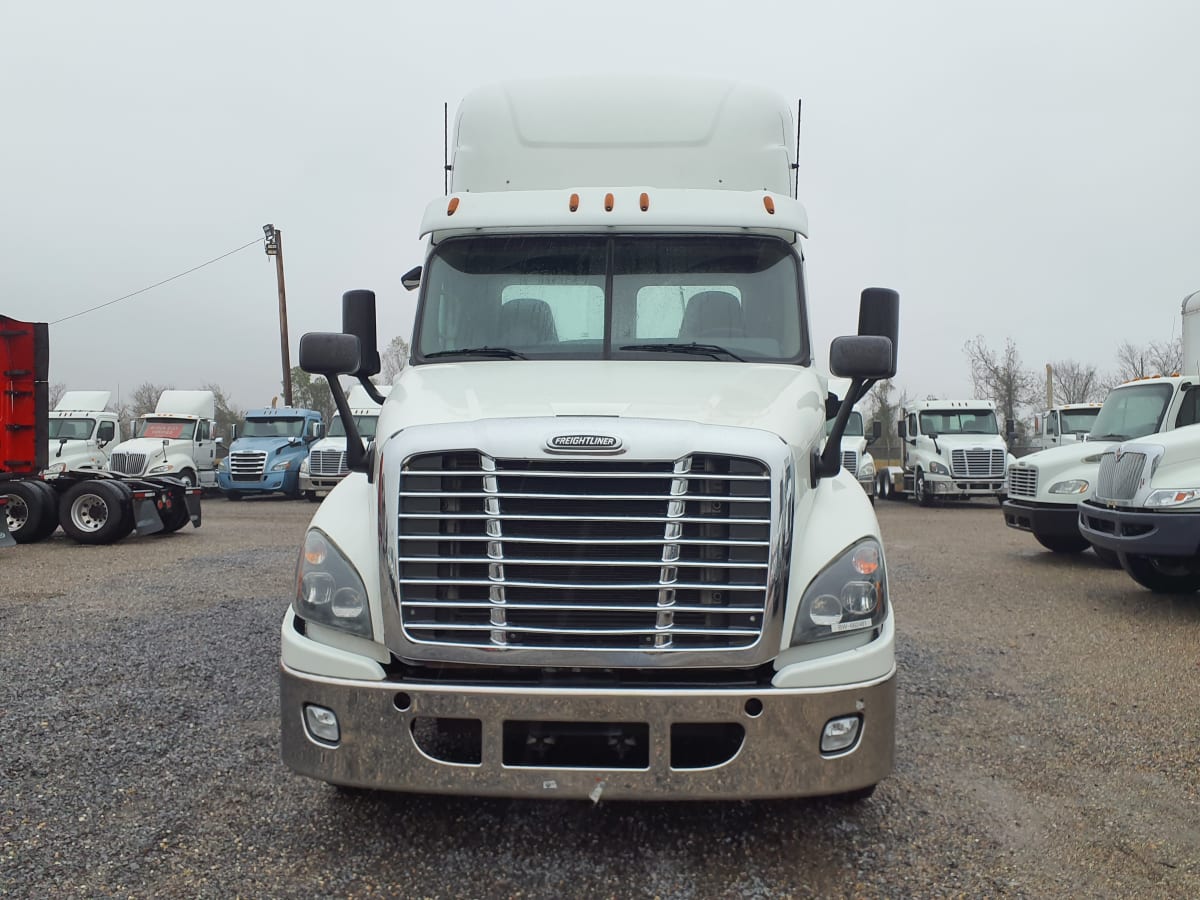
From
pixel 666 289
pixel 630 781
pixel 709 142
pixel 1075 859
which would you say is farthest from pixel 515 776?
pixel 709 142

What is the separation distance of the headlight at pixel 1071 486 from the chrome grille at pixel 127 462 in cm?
1850

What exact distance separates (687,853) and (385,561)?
4.96 ft

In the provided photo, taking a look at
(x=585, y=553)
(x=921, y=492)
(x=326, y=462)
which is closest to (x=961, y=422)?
(x=921, y=492)

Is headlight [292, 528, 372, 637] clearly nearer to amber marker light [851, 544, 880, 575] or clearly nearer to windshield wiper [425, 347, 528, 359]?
windshield wiper [425, 347, 528, 359]

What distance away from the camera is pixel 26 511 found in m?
14.0

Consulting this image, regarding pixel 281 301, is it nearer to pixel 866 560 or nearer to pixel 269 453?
pixel 269 453

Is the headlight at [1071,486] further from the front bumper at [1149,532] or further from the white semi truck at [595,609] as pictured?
the white semi truck at [595,609]

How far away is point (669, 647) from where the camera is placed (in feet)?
10.8

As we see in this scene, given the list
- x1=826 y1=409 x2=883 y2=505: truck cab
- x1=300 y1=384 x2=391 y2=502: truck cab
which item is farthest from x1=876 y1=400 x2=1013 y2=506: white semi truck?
x1=300 y1=384 x2=391 y2=502: truck cab

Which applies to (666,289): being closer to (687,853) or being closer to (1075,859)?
(687,853)

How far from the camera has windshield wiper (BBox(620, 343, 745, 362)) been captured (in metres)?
4.50

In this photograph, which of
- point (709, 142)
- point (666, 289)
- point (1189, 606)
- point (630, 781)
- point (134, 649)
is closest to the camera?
point (630, 781)

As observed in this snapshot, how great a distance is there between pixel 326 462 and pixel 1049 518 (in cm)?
1588

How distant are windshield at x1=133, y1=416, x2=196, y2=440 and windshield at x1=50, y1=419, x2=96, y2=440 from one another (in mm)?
2010
